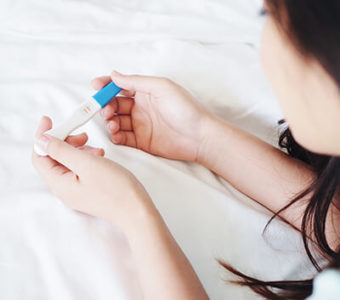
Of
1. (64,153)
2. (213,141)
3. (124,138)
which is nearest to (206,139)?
(213,141)

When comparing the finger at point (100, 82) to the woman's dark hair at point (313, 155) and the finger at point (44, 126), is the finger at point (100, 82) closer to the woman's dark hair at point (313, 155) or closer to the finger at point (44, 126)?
the finger at point (44, 126)

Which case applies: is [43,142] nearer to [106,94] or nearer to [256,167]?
[106,94]

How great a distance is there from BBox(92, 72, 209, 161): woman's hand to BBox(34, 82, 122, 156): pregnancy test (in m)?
0.02

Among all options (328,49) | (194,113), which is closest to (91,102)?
(194,113)

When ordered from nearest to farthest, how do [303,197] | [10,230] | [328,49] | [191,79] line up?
1. [328,49]
2. [10,230]
3. [303,197]
4. [191,79]

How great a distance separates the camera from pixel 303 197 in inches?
25.7

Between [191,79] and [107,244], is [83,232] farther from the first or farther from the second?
[191,79]

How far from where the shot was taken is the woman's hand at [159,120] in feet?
2.26

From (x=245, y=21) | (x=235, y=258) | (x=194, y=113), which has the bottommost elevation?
(x=235, y=258)

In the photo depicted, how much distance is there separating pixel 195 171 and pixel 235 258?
0.52ft

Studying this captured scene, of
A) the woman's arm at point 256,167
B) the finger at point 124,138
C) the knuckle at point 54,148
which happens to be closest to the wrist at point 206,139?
the woman's arm at point 256,167

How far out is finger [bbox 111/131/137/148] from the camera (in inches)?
26.5

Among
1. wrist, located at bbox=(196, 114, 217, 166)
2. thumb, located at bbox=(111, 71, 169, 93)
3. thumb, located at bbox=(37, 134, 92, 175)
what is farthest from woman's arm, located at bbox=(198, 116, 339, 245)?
thumb, located at bbox=(37, 134, 92, 175)

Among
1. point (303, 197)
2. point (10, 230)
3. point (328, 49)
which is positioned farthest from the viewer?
point (303, 197)
